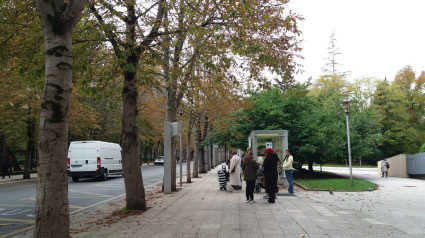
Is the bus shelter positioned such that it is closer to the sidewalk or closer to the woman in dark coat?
the woman in dark coat

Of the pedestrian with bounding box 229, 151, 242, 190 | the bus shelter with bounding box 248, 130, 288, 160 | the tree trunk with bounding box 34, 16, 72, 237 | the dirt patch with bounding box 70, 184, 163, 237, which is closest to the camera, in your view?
the tree trunk with bounding box 34, 16, 72, 237

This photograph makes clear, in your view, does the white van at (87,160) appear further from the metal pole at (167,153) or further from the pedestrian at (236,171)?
the pedestrian at (236,171)

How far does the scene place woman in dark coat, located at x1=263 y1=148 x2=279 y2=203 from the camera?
11.0 meters

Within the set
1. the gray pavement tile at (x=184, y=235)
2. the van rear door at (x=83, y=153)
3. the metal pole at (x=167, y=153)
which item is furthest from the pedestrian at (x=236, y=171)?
the van rear door at (x=83, y=153)

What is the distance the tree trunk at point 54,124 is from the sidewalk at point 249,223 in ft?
4.92

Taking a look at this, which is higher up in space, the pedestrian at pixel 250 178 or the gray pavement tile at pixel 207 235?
the pedestrian at pixel 250 178

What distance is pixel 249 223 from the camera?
756cm

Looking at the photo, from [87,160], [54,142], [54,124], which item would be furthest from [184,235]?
[87,160]

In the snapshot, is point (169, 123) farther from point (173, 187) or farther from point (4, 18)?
point (4, 18)

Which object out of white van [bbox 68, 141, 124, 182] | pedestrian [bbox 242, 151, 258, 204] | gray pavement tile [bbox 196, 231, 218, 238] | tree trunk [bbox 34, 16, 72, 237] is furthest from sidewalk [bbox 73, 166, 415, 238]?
white van [bbox 68, 141, 124, 182]

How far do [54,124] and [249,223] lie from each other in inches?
178

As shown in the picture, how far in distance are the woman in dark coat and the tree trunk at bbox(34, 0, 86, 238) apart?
6.88 metres

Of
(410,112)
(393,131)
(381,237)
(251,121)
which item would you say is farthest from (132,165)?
(410,112)

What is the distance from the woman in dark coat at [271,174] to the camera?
36.0ft
